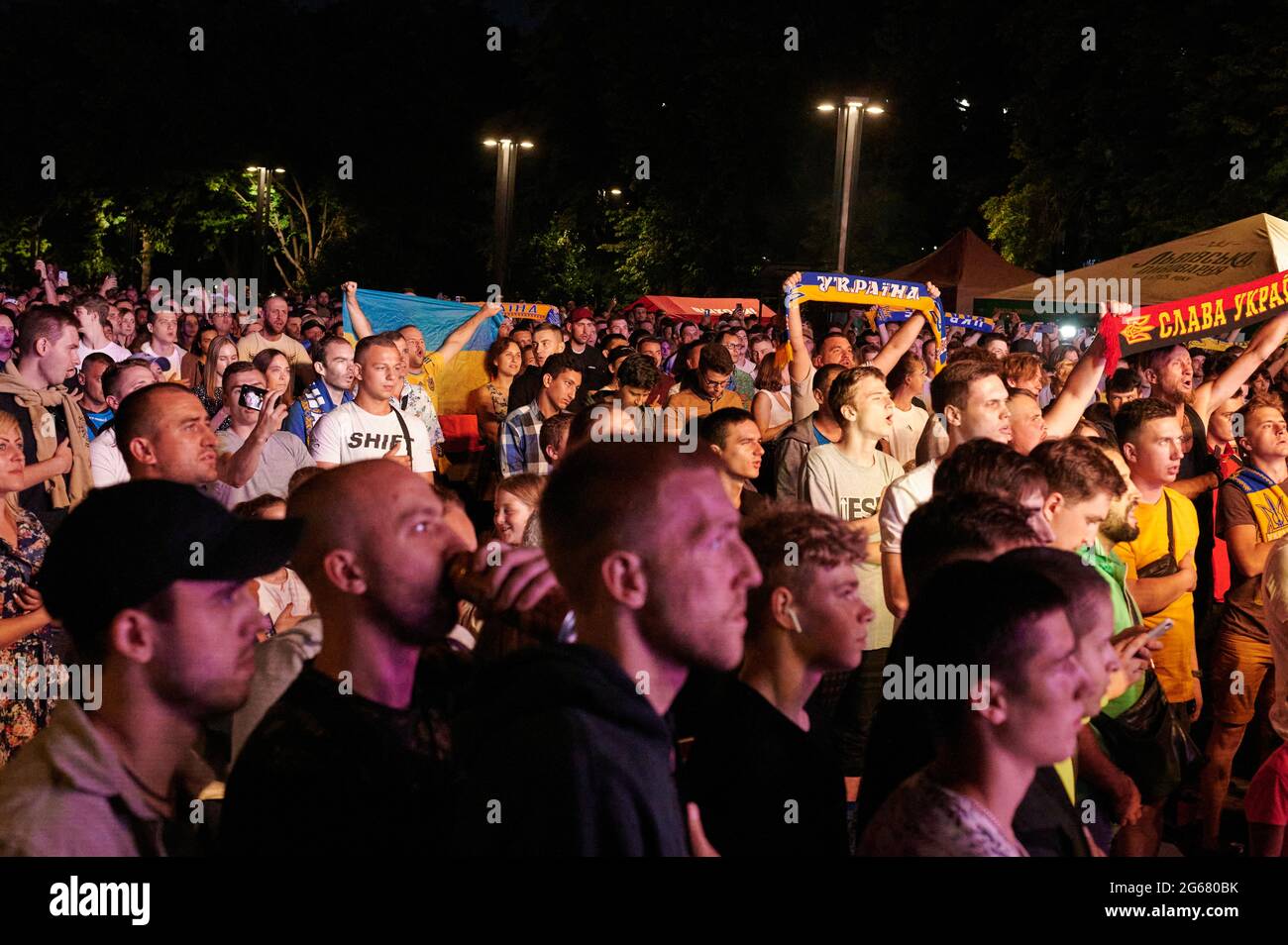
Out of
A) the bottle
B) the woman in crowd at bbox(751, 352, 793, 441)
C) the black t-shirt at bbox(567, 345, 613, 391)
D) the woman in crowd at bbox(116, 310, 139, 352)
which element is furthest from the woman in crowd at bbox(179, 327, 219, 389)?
the bottle

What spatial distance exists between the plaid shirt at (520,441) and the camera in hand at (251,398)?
1.59 meters

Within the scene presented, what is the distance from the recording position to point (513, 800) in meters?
1.92

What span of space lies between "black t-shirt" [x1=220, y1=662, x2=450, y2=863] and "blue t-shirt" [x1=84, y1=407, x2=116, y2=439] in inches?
228

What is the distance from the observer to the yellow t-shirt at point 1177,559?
5121 mm

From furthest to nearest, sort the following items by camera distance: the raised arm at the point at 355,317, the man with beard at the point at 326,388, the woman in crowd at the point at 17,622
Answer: the raised arm at the point at 355,317
the man with beard at the point at 326,388
the woman in crowd at the point at 17,622

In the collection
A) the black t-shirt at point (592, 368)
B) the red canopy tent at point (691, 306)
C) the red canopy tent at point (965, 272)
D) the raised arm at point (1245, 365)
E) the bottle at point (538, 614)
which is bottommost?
the bottle at point (538, 614)

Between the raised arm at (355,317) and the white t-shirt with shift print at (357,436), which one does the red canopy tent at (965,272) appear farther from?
the white t-shirt with shift print at (357,436)

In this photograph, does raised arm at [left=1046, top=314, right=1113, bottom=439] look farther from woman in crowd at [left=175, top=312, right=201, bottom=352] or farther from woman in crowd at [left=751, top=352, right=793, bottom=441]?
woman in crowd at [left=175, top=312, right=201, bottom=352]

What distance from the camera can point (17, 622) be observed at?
418 cm

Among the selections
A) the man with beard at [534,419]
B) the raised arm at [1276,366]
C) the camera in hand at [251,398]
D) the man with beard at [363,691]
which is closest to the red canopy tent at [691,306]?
the raised arm at [1276,366]

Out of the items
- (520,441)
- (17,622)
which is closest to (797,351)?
(520,441)
